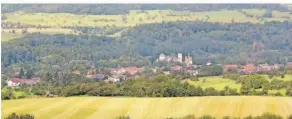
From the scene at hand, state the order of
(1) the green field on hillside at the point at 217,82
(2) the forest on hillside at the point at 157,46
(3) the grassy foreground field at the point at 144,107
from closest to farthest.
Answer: (3) the grassy foreground field at the point at 144,107
(2) the forest on hillside at the point at 157,46
(1) the green field on hillside at the point at 217,82

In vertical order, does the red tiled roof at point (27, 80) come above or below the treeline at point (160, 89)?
above

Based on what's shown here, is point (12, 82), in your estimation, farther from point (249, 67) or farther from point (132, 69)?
point (249, 67)

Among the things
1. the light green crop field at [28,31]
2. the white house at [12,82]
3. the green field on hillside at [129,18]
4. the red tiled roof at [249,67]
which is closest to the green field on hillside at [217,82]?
the red tiled roof at [249,67]

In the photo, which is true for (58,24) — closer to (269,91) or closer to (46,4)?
(46,4)

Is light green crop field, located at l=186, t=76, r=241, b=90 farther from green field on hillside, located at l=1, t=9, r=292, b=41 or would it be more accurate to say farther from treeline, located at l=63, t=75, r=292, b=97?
green field on hillside, located at l=1, t=9, r=292, b=41

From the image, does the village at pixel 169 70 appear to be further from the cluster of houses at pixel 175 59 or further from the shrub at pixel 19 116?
the shrub at pixel 19 116

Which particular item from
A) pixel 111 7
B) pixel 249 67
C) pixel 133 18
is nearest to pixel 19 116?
pixel 111 7
